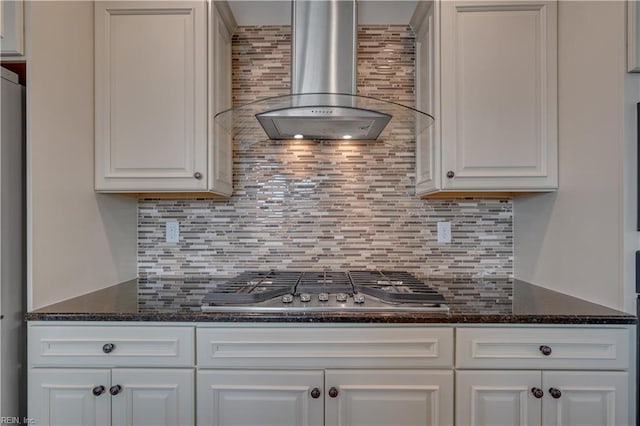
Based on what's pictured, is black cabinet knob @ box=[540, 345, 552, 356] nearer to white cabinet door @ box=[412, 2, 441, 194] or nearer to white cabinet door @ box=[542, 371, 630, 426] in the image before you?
white cabinet door @ box=[542, 371, 630, 426]

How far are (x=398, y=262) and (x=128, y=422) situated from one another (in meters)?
1.36

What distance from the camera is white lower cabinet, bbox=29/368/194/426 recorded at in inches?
50.8

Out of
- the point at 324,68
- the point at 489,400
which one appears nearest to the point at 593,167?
the point at 489,400

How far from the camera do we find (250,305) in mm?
1357

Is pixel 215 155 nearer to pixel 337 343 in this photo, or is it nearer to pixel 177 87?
pixel 177 87

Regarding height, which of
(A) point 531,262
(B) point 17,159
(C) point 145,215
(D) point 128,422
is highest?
(B) point 17,159

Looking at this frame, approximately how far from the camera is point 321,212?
2.00 metres

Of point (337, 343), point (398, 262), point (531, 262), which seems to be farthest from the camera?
point (398, 262)

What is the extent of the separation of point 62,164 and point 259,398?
Answer: 45.3 inches

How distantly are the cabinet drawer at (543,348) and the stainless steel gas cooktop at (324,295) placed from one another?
163mm

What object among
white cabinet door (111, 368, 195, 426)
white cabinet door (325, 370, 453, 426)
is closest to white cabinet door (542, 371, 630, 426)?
white cabinet door (325, 370, 453, 426)

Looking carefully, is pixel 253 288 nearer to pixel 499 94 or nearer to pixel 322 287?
pixel 322 287

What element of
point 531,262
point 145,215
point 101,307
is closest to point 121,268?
point 145,215

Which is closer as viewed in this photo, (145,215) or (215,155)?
(215,155)
